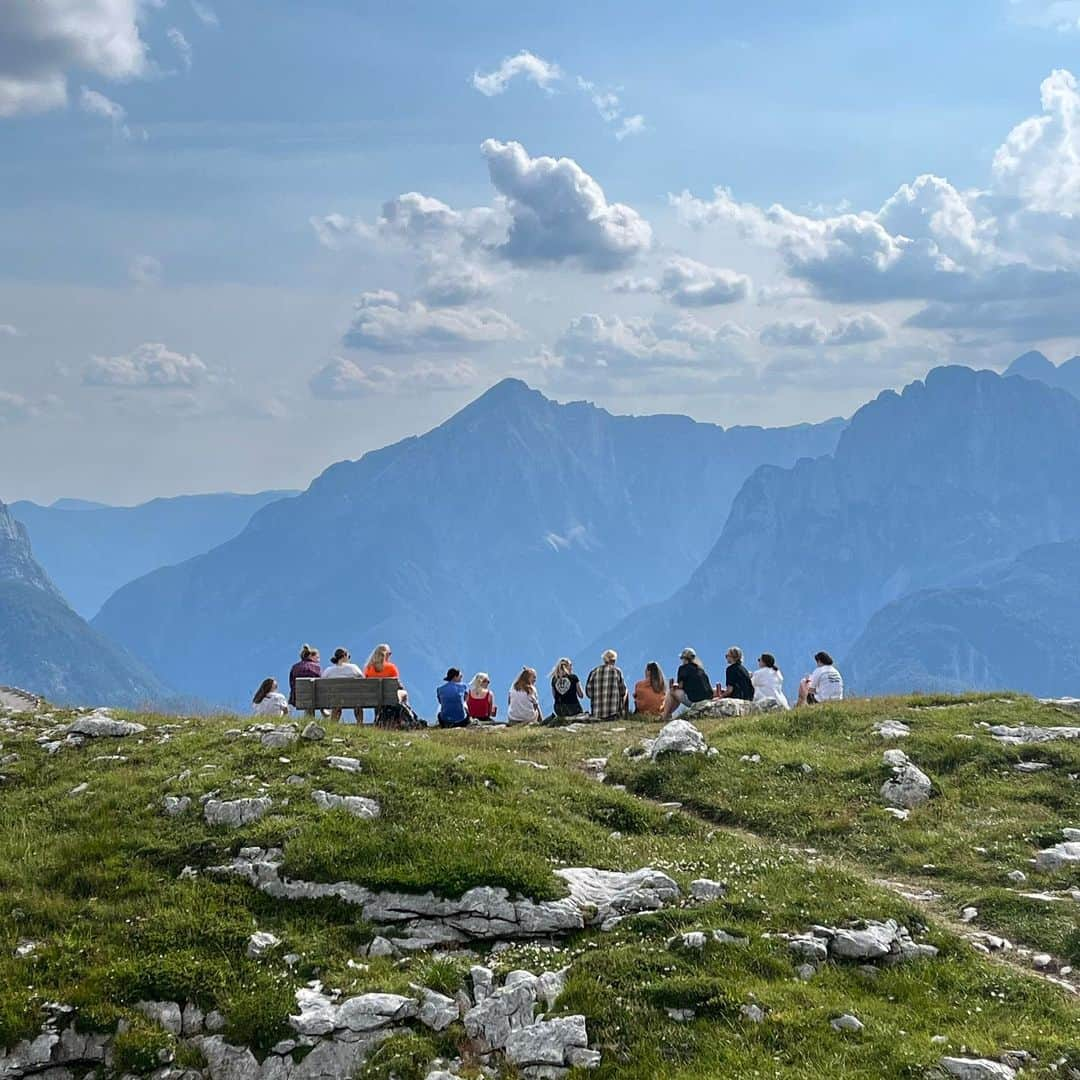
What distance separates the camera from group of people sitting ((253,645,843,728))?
34062 mm

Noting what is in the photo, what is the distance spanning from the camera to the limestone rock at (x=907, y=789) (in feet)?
74.6

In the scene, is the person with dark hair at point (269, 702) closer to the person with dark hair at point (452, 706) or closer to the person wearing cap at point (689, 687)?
the person with dark hair at point (452, 706)

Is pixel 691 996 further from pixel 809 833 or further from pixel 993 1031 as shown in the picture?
pixel 809 833

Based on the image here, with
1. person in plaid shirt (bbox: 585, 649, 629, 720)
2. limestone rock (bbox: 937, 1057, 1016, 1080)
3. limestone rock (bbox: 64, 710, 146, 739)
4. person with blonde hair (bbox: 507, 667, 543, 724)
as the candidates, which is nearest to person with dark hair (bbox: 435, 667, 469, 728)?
person with blonde hair (bbox: 507, 667, 543, 724)

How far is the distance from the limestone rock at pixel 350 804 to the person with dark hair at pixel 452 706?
46.3 ft

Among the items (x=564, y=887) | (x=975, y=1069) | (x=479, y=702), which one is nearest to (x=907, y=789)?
(x=564, y=887)

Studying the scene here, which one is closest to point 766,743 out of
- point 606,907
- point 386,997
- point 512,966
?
point 606,907

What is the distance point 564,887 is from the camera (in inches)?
672

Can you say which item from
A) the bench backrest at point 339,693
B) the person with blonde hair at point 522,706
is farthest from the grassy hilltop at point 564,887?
the person with blonde hair at point 522,706

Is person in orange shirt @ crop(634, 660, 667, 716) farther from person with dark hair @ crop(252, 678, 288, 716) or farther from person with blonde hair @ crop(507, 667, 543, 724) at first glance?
person with dark hair @ crop(252, 678, 288, 716)

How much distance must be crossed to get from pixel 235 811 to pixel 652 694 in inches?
707

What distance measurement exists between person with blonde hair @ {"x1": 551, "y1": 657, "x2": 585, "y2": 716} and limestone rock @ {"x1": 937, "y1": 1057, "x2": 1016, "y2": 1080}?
74.7ft

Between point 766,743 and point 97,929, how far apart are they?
15.8 m

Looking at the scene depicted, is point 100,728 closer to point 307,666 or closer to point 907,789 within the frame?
point 307,666
